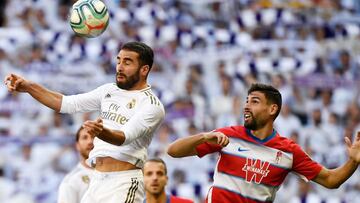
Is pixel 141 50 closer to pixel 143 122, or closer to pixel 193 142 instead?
pixel 143 122

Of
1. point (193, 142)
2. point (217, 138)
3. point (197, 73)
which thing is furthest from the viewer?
point (197, 73)

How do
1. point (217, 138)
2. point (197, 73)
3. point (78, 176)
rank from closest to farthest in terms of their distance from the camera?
1. point (217, 138)
2. point (78, 176)
3. point (197, 73)

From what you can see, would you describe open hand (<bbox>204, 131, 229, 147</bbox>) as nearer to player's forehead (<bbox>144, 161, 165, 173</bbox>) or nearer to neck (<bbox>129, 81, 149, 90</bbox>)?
neck (<bbox>129, 81, 149, 90</bbox>)

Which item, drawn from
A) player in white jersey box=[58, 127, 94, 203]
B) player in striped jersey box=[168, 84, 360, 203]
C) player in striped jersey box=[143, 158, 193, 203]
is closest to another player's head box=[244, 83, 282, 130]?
player in striped jersey box=[168, 84, 360, 203]

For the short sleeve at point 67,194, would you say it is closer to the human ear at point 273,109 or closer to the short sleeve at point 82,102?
the short sleeve at point 82,102

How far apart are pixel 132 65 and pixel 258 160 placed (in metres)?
1.42

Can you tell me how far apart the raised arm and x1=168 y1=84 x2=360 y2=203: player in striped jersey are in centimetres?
136

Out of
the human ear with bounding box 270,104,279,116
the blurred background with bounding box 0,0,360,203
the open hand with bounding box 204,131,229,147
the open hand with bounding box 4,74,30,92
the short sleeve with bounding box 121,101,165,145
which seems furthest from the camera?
the blurred background with bounding box 0,0,360,203

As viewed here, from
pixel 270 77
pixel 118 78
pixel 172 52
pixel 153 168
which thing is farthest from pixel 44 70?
pixel 118 78

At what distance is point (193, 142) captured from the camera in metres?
9.23

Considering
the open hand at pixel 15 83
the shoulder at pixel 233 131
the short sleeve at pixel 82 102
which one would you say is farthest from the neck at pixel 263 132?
the open hand at pixel 15 83

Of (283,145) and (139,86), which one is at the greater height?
(139,86)

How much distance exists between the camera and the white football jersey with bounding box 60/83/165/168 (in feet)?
31.5

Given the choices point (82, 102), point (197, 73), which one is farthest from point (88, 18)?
point (197, 73)
